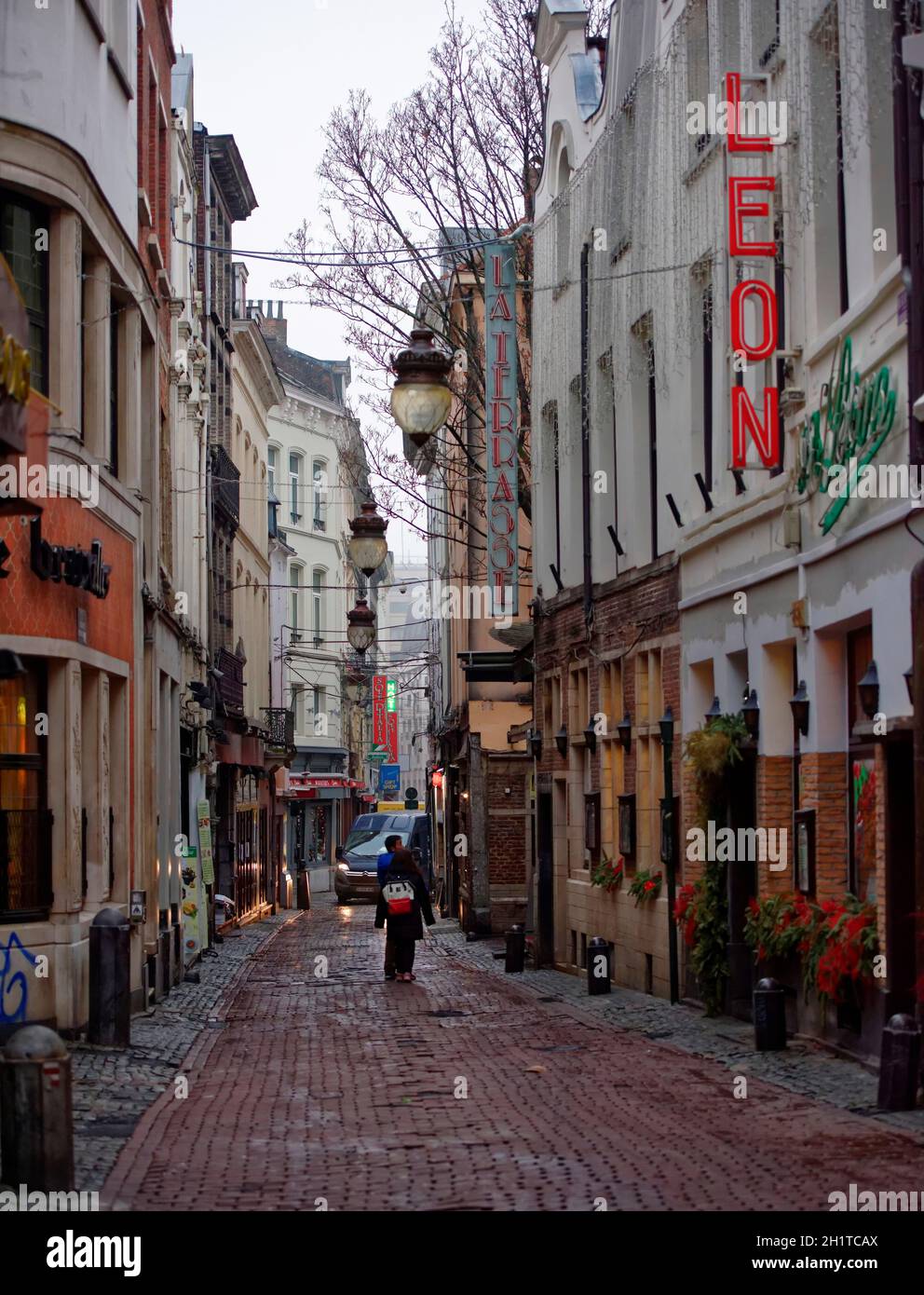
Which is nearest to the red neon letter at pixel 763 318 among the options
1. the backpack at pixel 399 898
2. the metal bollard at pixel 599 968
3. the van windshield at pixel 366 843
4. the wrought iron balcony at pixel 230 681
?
the metal bollard at pixel 599 968

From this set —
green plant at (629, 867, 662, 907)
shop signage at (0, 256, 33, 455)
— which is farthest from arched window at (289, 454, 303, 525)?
shop signage at (0, 256, 33, 455)

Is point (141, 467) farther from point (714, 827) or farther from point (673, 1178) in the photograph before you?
point (673, 1178)

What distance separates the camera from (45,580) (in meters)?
15.3

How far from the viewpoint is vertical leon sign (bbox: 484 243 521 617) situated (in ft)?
84.3

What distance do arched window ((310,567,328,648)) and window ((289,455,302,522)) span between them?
238cm

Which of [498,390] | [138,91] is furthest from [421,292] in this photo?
[138,91]

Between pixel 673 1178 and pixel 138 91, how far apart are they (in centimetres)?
1582

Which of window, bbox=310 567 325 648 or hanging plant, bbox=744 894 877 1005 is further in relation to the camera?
window, bbox=310 567 325 648

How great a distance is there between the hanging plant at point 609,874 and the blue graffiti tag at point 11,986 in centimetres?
886

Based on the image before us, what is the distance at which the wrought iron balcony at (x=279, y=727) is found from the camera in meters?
46.5

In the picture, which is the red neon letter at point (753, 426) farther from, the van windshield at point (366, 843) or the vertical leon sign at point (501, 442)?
the van windshield at point (366, 843)

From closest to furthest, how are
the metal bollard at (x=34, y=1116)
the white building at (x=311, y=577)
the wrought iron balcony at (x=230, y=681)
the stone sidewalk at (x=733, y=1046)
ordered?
the metal bollard at (x=34, y=1116), the stone sidewalk at (x=733, y=1046), the wrought iron balcony at (x=230, y=681), the white building at (x=311, y=577)

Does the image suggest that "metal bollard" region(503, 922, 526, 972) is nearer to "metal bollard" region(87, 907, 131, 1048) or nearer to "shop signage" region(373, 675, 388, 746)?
"metal bollard" region(87, 907, 131, 1048)

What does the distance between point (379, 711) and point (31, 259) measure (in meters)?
67.7
